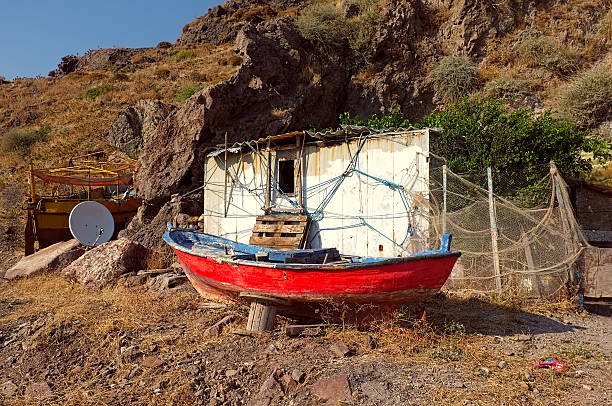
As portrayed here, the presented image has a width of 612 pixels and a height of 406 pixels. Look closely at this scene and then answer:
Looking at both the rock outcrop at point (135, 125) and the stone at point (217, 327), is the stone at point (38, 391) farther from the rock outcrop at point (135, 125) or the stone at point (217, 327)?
the rock outcrop at point (135, 125)

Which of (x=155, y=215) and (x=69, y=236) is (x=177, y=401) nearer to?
(x=155, y=215)

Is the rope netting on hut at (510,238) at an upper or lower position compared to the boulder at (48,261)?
upper

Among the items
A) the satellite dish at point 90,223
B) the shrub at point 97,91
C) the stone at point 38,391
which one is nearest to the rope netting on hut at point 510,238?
the stone at point 38,391

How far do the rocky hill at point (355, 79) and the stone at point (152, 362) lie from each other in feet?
27.9

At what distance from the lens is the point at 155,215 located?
1354 cm

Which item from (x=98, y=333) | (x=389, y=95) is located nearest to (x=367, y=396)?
(x=98, y=333)

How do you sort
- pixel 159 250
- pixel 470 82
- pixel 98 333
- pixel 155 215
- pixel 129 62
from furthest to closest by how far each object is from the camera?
pixel 129 62, pixel 470 82, pixel 155 215, pixel 159 250, pixel 98 333

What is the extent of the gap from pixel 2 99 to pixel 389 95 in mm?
31984

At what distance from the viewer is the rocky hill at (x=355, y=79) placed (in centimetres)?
1374

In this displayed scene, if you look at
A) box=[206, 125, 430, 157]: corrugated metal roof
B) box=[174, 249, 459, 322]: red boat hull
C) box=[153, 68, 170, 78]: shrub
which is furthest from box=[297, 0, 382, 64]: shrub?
box=[153, 68, 170, 78]: shrub

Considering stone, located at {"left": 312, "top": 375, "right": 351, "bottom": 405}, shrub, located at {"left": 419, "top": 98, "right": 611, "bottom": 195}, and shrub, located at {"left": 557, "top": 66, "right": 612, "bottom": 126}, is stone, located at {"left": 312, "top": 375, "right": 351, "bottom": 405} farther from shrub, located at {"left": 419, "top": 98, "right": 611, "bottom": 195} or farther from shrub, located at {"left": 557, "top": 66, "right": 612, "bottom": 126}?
shrub, located at {"left": 557, "top": 66, "right": 612, "bottom": 126}

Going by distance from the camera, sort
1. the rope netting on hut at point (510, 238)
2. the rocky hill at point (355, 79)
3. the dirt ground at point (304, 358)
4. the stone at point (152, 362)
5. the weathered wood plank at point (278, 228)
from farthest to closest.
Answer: the rocky hill at point (355, 79), the weathered wood plank at point (278, 228), the rope netting on hut at point (510, 238), the stone at point (152, 362), the dirt ground at point (304, 358)

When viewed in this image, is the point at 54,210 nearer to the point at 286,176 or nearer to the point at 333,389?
the point at 286,176

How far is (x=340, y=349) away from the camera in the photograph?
17.1ft
